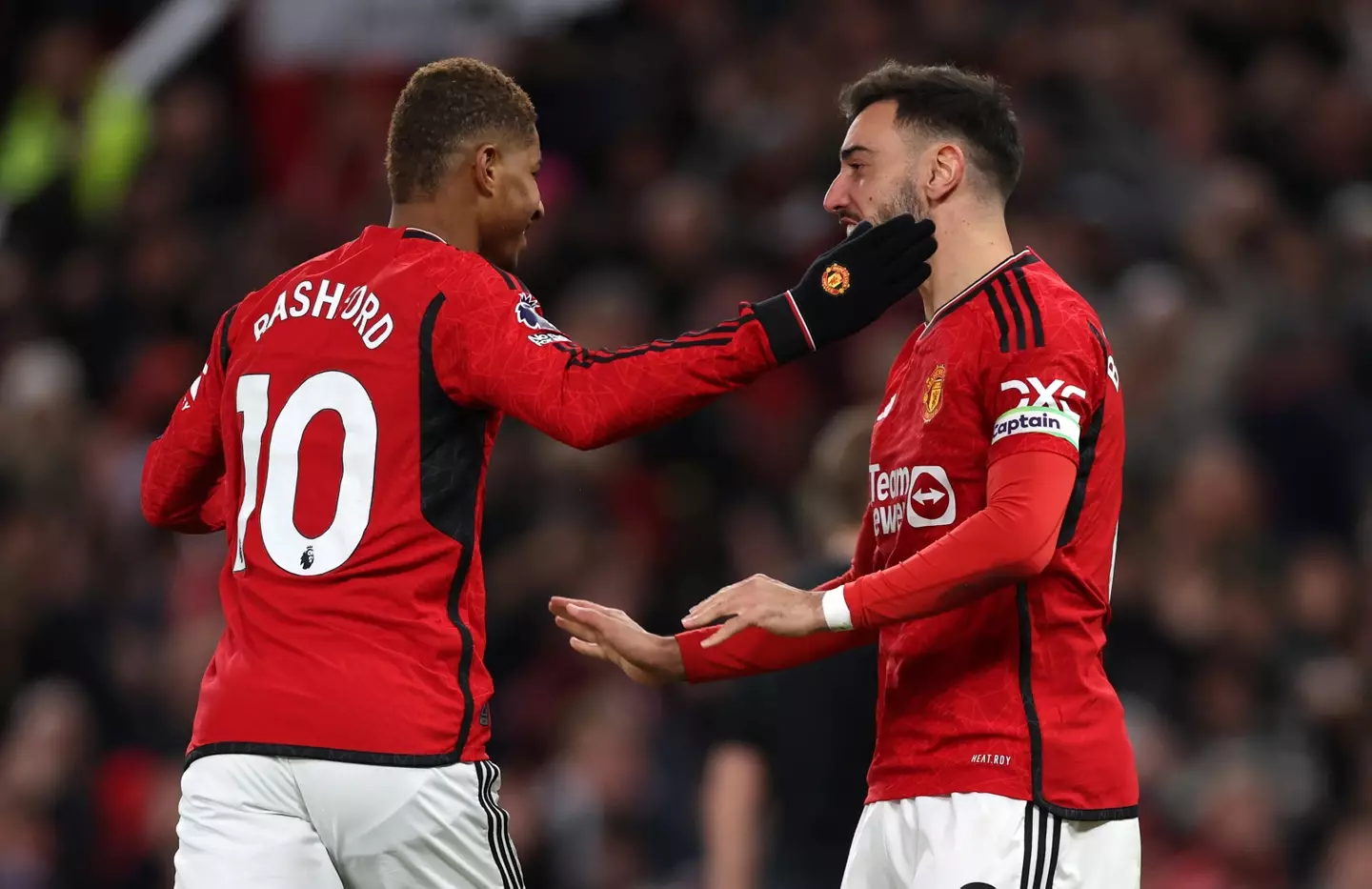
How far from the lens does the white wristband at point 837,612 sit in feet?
12.4

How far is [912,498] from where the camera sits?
4004 mm

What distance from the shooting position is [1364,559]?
7.96m

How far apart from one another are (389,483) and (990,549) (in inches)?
45.5

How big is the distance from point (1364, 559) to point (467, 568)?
5.11 metres

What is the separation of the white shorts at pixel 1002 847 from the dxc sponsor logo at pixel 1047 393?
75 cm

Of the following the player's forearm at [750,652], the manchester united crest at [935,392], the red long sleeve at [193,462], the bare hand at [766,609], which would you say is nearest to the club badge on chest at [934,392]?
the manchester united crest at [935,392]

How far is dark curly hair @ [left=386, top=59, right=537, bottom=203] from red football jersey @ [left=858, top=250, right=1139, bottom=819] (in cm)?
102

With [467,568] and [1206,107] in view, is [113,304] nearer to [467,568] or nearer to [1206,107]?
[1206,107]

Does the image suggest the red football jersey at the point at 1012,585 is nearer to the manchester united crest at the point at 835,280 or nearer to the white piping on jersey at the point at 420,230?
the manchester united crest at the point at 835,280

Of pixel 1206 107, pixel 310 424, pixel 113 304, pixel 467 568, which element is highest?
pixel 1206 107

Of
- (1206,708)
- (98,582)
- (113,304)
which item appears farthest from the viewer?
(113,304)

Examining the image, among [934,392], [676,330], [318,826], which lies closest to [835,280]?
[934,392]

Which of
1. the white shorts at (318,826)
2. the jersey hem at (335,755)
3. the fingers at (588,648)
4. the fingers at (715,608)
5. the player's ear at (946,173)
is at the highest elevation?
the player's ear at (946,173)

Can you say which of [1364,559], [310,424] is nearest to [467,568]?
[310,424]
